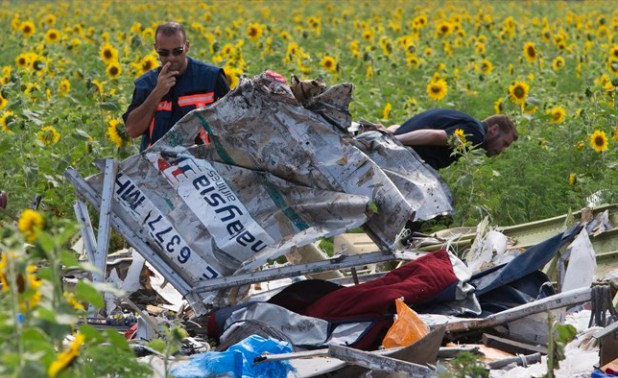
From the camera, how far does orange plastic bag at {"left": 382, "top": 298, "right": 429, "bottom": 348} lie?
5.04 metres

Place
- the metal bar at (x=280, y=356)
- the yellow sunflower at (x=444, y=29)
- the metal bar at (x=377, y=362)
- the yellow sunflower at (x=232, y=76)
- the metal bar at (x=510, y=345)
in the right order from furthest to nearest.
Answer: the yellow sunflower at (x=444, y=29)
the yellow sunflower at (x=232, y=76)
the metal bar at (x=510, y=345)
the metal bar at (x=280, y=356)
the metal bar at (x=377, y=362)

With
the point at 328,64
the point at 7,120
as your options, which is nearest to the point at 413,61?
the point at 328,64

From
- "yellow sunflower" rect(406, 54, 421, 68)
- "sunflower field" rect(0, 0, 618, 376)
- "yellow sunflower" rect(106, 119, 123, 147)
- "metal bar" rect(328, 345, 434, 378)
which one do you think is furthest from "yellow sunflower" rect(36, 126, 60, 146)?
"yellow sunflower" rect(406, 54, 421, 68)

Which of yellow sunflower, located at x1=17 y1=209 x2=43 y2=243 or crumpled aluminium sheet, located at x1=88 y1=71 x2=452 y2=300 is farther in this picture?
crumpled aluminium sheet, located at x1=88 y1=71 x2=452 y2=300

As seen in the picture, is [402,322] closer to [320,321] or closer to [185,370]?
Answer: [320,321]

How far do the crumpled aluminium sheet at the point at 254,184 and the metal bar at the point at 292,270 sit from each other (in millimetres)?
59

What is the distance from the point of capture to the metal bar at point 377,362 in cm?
458

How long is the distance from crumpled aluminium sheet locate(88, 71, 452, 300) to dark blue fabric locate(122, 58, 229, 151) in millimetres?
1265

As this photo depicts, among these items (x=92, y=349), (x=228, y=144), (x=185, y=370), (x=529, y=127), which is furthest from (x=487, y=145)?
(x=92, y=349)

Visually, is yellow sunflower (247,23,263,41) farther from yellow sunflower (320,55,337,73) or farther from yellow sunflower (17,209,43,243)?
yellow sunflower (17,209,43,243)

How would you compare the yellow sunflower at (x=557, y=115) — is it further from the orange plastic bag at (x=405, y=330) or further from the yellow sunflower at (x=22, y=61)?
the orange plastic bag at (x=405, y=330)

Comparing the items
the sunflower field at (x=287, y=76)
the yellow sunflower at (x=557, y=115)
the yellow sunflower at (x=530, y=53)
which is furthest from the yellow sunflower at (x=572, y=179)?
the yellow sunflower at (x=530, y=53)

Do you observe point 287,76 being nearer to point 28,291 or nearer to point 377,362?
point 377,362

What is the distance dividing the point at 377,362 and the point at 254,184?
129 centimetres
